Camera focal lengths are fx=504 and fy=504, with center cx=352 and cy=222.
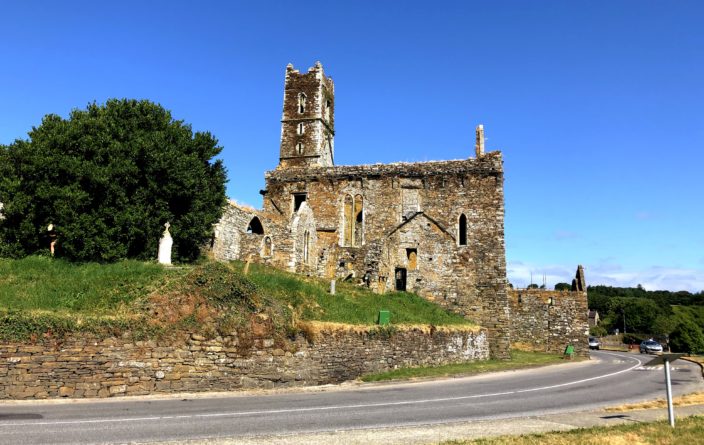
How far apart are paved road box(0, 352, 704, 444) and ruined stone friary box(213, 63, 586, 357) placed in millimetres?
14151

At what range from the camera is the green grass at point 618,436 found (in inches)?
365

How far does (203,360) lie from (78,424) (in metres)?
5.64

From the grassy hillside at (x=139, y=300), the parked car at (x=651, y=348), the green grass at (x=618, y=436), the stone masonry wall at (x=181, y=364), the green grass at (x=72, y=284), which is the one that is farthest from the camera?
the parked car at (x=651, y=348)

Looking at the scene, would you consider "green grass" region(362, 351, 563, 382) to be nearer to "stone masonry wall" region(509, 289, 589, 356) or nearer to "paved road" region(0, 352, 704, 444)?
"paved road" region(0, 352, 704, 444)

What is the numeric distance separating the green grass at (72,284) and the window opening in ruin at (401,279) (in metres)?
20.1

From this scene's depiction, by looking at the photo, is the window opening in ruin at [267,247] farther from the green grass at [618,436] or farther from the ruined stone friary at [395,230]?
the green grass at [618,436]

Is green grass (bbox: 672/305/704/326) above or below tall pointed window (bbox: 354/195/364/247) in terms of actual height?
below

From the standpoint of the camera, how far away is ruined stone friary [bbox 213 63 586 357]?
34.2m

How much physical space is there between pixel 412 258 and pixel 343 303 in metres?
13.2

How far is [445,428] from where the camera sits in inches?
429

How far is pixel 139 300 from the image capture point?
55.5 ft

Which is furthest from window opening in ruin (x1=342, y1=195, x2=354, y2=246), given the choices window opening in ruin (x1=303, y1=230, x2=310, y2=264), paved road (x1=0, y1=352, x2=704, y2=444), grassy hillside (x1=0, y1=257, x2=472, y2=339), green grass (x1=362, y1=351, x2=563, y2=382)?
paved road (x1=0, y1=352, x2=704, y2=444)

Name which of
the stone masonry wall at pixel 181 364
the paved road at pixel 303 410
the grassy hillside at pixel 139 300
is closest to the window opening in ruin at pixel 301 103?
the grassy hillside at pixel 139 300

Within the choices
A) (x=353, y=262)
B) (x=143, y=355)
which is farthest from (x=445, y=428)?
(x=353, y=262)
